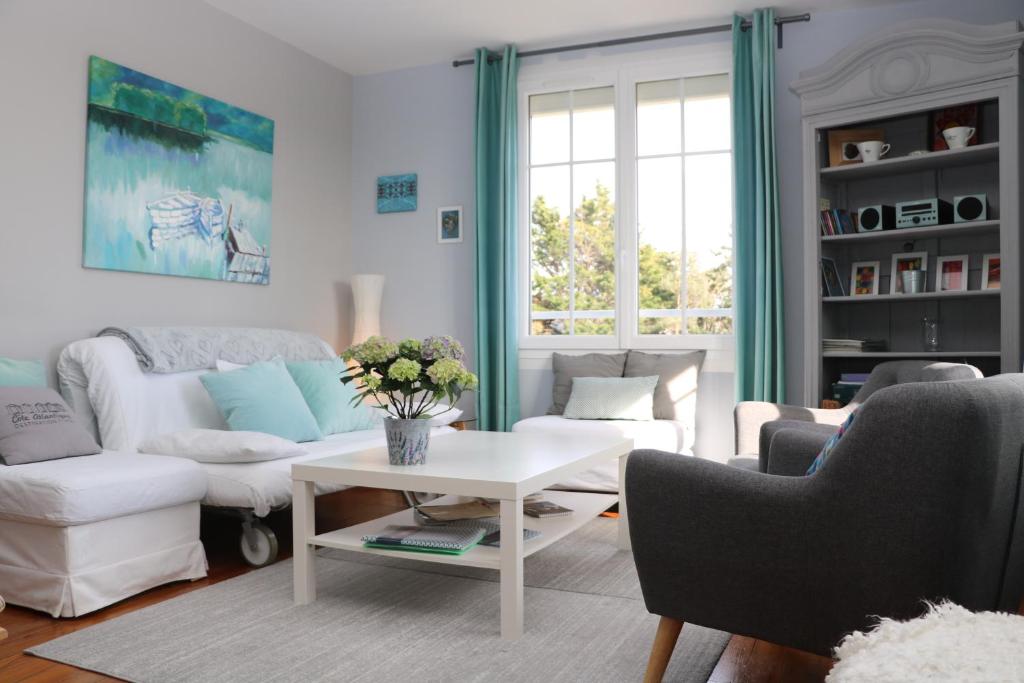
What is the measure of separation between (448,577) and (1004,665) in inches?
84.6

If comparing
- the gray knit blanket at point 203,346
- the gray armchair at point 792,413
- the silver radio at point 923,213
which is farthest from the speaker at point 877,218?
the gray knit blanket at point 203,346

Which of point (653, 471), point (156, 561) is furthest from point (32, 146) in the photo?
point (653, 471)

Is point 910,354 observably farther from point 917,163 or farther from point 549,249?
point 549,249

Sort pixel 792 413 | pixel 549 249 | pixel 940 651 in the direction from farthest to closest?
pixel 549 249 < pixel 792 413 < pixel 940 651

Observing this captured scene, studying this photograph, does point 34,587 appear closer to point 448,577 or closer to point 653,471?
point 448,577

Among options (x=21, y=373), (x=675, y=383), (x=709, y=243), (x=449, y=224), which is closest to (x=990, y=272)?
(x=709, y=243)

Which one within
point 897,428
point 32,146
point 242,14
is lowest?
point 897,428

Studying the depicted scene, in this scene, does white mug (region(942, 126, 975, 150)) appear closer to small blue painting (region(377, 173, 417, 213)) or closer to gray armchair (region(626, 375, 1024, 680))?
gray armchair (region(626, 375, 1024, 680))

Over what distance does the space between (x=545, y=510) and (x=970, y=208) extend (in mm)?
2583

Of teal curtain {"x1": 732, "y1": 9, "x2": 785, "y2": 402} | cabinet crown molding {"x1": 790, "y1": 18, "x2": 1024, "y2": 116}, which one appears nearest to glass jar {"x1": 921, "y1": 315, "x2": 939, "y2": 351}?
teal curtain {"x1": 732, "y1": 9, "x2": 785, "y2": 402}

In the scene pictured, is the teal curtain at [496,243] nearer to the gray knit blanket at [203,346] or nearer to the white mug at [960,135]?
the gray knit blanket at [203,346]

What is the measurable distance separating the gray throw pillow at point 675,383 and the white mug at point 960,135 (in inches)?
64.6

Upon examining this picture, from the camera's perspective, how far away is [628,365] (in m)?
4.74

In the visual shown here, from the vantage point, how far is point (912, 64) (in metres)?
3.83
